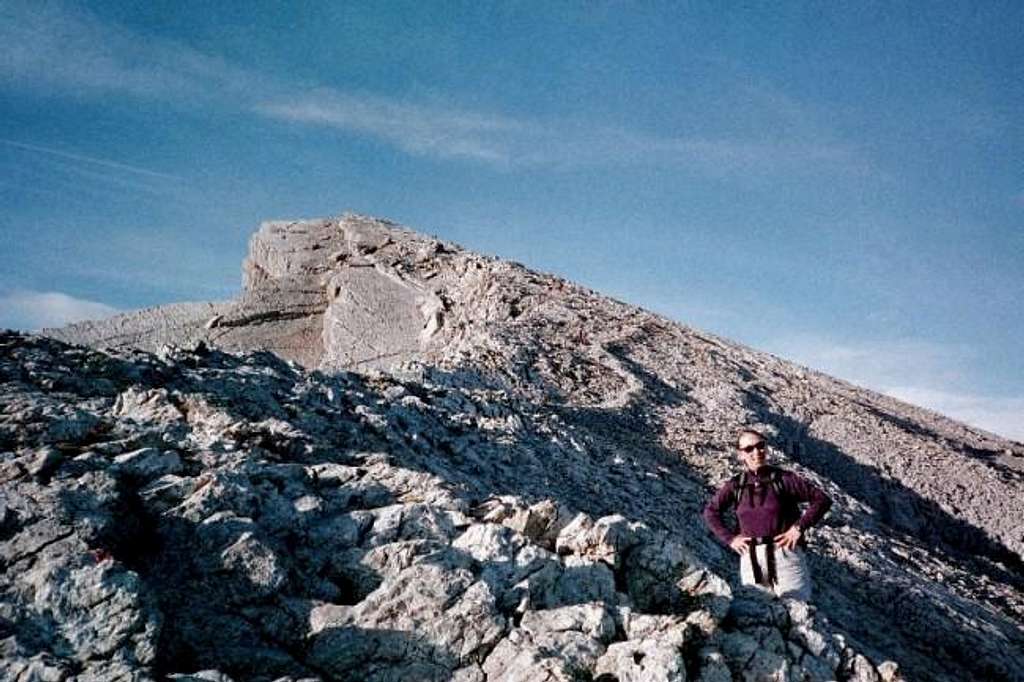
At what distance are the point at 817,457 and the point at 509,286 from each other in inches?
357

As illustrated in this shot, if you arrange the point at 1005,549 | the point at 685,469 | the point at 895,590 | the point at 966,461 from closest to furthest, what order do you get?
the point at 895,590, the point at 685,469, the point at 1005,549, the point at 966,461

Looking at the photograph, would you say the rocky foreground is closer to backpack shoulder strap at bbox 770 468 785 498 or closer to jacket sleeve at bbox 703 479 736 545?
jacket sleeve at bbox 703 479 736 545

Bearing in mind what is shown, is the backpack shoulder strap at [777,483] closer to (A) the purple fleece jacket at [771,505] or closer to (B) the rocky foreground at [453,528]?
(A) the purple fleece jacket at [771,505]

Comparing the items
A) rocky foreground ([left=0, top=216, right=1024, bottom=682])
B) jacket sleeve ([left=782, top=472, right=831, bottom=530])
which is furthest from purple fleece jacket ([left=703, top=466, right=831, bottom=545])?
rocky foreground ([left=0, top=216, right=1024, bottom=682])

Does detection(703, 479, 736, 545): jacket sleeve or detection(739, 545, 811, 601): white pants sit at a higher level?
detection(703, 479, 736, 545): jacket sleeve

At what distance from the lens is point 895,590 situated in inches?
457

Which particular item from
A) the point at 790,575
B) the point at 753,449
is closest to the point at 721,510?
the point at 753,449

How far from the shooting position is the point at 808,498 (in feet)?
23.0

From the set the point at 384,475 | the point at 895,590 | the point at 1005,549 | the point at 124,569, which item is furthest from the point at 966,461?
the point at 124,569

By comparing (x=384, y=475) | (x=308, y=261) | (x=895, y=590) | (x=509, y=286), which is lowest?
(x=895, y=590)

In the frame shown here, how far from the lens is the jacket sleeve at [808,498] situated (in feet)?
22.5

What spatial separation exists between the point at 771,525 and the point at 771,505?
179mm

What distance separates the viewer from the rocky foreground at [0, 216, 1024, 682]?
5539 mm

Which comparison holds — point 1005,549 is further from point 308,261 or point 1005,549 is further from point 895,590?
point 308,261
